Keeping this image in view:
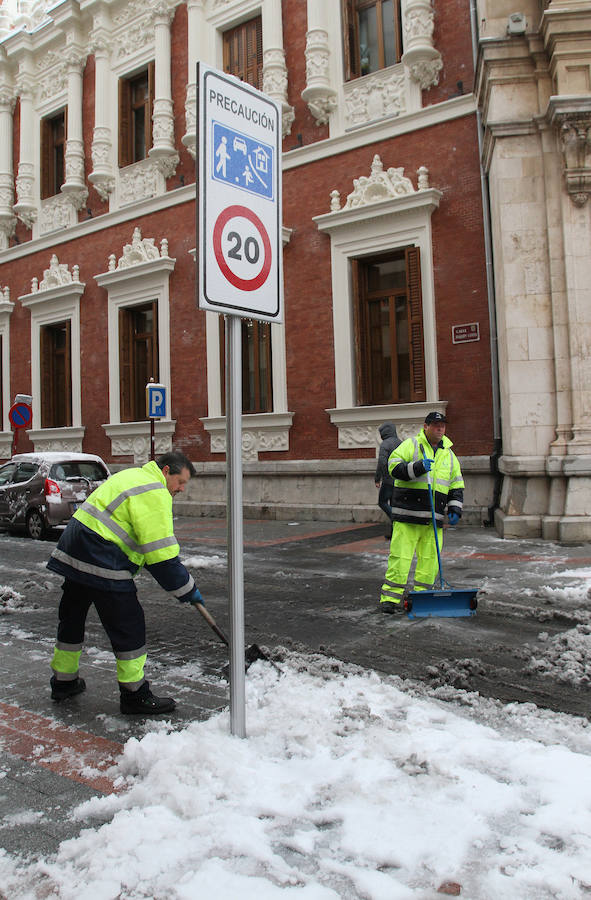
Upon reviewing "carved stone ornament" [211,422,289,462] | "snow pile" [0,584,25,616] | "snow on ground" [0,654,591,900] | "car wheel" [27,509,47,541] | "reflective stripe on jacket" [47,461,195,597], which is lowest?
"snow on ground" [0,654,591,900]

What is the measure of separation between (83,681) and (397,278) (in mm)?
10761

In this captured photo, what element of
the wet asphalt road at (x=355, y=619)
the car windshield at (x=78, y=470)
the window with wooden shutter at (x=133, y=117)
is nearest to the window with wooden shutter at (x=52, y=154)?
the window with wooden shutter at (x=133, y=117)

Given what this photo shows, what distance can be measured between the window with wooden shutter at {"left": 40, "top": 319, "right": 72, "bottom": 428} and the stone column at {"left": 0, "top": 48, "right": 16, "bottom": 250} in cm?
336

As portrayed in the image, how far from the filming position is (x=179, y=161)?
54.7 feet

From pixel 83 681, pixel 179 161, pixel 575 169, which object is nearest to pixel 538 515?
pixel 575 169

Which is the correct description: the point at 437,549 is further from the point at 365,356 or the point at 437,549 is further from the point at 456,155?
the point at 456,155

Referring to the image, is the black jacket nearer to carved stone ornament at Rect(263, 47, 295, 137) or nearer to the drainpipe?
the drainpipe

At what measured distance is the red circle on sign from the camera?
11.4ft

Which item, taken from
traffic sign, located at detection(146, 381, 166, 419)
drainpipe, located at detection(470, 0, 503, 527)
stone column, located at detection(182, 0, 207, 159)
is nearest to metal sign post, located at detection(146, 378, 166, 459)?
traffic sign, located at detection(146, 381, 166, 419)

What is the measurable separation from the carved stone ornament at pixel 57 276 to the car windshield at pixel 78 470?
675 centimetres

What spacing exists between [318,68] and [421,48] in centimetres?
227

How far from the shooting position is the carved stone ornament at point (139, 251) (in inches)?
657

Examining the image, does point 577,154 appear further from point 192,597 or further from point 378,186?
point 192,597

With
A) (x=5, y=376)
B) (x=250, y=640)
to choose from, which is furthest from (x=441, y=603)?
(x=5, y=376)
